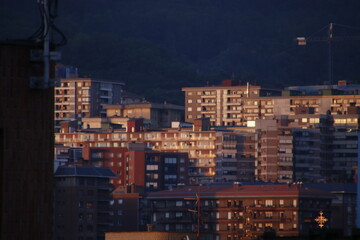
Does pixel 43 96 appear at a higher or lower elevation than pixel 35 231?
higher

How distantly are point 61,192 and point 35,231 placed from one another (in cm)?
12757

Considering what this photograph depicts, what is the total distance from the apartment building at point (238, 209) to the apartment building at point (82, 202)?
5.67m

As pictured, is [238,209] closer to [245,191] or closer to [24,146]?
[245,191]

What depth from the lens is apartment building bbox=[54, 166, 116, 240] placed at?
16338cm

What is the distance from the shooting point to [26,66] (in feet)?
138

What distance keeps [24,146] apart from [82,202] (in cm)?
12746

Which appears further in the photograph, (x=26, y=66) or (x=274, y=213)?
(x=274, y=213)

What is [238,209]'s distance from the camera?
167m

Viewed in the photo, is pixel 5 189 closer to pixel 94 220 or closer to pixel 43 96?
pixel 43 96

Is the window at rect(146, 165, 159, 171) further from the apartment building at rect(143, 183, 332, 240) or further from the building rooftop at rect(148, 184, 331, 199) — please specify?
the apartment building at rect(143, 183, 332, 240)

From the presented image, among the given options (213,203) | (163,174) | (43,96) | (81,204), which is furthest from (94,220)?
(43,96)

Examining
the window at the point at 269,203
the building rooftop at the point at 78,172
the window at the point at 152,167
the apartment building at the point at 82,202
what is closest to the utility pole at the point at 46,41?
the apartment building at the point at 82,202

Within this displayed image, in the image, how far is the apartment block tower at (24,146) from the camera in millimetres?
41250

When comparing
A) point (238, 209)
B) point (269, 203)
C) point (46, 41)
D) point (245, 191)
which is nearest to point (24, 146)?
point (46, 41)
